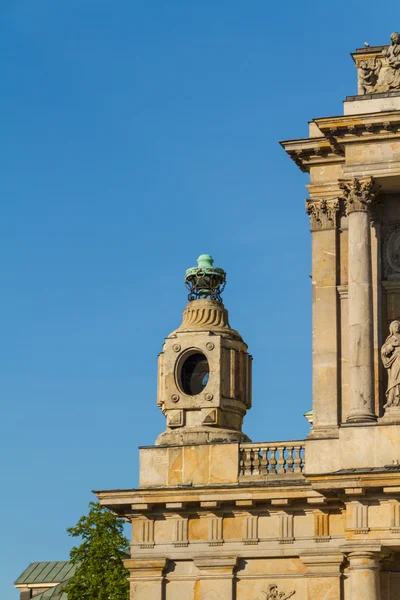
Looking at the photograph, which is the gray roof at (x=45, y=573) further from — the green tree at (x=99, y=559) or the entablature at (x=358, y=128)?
the entablature at (x=358, y=128)

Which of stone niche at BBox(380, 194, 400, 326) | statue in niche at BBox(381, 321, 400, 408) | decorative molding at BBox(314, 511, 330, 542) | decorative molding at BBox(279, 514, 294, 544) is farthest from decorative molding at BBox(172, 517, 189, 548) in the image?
stone niche at BBox(380, 194, 400, 326)

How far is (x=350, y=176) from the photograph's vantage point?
140 ft

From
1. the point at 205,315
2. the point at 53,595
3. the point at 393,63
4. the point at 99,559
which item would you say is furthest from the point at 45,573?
the point at 393,63

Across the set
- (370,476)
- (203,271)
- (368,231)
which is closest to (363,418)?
(370,476)

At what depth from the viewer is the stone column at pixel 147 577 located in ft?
142

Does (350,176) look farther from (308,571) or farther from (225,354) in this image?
(308,571)

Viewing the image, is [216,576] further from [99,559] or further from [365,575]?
[99,559]

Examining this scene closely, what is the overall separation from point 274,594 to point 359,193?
29.3 ft

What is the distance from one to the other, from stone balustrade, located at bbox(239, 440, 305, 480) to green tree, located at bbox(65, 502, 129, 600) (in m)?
15.7

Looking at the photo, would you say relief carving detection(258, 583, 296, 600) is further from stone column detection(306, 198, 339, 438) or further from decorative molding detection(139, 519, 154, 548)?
stone column detection(306, 198, 339, 438)

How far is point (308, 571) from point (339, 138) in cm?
948

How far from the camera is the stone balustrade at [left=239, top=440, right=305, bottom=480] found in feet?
140

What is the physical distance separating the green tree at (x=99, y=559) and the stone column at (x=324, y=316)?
55.6 ft

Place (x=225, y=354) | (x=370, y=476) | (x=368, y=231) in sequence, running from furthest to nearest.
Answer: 1. (x=225, y=354)
2. (x=368, y=231)
3. (x=370, y=476)
